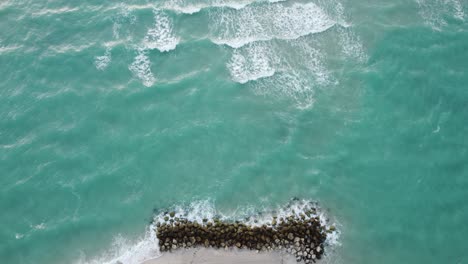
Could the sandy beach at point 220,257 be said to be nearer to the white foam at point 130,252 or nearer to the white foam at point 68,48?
the white foam at point 130,252

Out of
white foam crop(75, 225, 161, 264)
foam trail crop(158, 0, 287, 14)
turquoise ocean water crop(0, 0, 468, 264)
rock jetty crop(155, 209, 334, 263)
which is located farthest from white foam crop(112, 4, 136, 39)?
rock jetty crop(155, 209, 334, 263)

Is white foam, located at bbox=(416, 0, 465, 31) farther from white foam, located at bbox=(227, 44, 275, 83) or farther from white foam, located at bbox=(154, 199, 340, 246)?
white foam, located at bbox=(154, 199, 340, 246)

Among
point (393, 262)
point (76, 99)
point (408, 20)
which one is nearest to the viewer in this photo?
point (393, 262)

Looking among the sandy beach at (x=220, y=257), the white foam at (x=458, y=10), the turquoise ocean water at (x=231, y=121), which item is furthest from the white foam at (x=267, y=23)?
the sandy beach at (x=220, y=257)

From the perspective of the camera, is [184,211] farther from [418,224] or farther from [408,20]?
[408,20]

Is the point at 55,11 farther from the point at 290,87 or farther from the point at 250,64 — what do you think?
the point at 290,87

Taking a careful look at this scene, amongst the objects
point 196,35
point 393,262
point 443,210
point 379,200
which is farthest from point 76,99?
point 443,210
